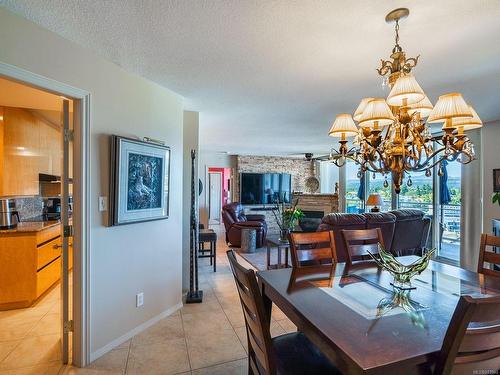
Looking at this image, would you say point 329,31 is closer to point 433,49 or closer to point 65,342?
point 433,49

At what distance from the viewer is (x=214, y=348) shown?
2352 millimetres

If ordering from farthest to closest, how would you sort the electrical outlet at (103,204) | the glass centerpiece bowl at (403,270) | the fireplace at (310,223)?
1. the fireplace at (310,223)
2. the electrical outlet at (103,204)
3. the glass centerpiece bowl at (403,270)

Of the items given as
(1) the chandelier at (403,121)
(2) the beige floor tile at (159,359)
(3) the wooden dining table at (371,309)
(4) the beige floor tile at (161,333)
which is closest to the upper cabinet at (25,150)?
(4) the beige floor tile at (161,333)

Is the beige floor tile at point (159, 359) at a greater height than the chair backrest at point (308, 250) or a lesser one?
lesser

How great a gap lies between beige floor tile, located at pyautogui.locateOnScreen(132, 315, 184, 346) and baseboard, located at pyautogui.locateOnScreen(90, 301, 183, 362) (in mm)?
38

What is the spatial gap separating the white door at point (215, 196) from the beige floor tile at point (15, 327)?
6088 mm

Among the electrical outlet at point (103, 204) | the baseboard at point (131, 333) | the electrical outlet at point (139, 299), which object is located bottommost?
the baseboard at point (131, 333)

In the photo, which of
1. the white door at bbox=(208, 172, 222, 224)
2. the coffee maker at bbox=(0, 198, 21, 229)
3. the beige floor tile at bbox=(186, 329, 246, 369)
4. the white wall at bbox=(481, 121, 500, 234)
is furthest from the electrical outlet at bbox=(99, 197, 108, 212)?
the white door at bbox=(208, 172, 222, 224)

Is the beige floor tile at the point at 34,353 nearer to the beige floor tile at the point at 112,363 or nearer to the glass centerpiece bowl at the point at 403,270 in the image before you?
the beige floor tile at the point at 112,363

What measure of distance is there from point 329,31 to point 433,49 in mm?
867

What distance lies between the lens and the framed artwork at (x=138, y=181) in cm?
227

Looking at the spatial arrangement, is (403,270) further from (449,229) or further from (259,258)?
(449,229)

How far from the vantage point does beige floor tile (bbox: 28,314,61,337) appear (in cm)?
258

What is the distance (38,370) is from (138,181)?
162 cm
